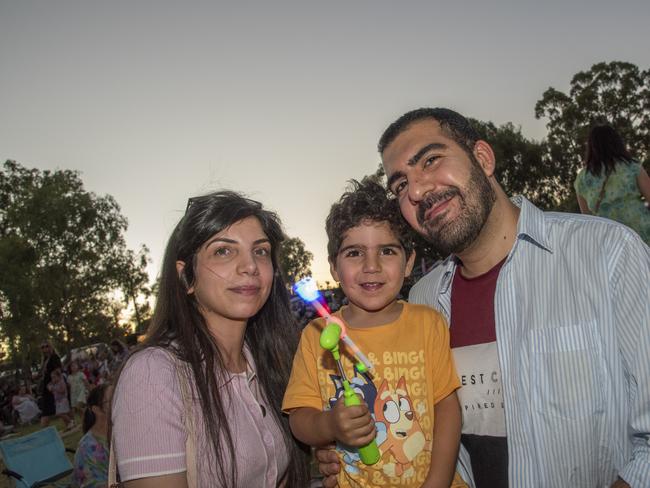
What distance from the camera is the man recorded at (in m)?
2.20

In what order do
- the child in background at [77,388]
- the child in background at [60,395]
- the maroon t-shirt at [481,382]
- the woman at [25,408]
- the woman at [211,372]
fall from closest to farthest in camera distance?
1. the woman at [211,372]
2. the maroon t-shirt at [481,382]
3. the child in background at [60,395]
4. the child in background at [77,388]
5. the woman at [25,408]

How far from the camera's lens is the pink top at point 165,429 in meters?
2.28

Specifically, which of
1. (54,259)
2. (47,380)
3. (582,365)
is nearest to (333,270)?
(582,365)

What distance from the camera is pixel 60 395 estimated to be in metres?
16.6

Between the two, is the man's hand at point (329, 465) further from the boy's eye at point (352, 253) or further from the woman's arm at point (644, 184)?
the woman's arm at point (644, 184)

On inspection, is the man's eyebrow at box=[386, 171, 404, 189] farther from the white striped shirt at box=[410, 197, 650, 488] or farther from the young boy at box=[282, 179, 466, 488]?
the white striped shirt at box=[410, 197, 650, 488]

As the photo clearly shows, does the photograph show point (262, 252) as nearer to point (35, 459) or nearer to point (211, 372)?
point (211, 372)

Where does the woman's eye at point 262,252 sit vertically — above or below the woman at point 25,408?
above

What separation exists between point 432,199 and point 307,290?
3.03 feet

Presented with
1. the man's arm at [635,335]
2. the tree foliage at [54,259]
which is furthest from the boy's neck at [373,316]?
the tree foliage at [54,259]

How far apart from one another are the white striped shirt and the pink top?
1.40 metres

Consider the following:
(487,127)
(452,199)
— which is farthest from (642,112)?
(452,199)

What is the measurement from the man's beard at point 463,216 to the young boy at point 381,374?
0.89 feet

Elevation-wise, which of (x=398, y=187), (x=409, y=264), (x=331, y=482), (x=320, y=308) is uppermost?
(x=398, y=187)
